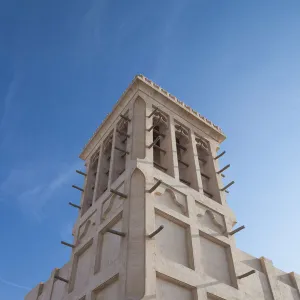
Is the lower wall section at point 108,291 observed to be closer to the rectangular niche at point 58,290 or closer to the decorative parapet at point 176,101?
the rectangular niche at point 58,290

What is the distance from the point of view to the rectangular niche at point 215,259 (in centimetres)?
1019

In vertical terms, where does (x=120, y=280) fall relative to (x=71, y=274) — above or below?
below

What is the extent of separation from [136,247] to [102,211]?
3.23 meters

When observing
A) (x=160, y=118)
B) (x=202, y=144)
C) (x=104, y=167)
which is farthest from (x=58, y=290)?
(x=202, y=144)

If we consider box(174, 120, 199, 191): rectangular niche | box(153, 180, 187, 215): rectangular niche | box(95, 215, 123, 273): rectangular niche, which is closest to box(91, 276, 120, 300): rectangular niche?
box(95, 215, 123, 273): rectangular niche

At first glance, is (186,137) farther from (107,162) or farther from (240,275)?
(240,275)

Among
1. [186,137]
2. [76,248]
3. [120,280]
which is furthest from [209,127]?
[120,280]

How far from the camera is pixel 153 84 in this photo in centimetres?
1639

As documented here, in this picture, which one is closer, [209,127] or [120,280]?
[120,280]

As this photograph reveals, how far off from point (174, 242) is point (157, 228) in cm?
73

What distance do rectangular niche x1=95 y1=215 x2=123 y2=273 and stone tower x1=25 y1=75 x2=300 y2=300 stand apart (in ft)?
0.11

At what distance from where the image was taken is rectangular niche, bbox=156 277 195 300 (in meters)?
8.41

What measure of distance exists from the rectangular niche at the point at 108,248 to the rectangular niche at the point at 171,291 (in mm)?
1335

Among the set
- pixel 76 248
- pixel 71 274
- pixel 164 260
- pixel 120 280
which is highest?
pixel 76 248
